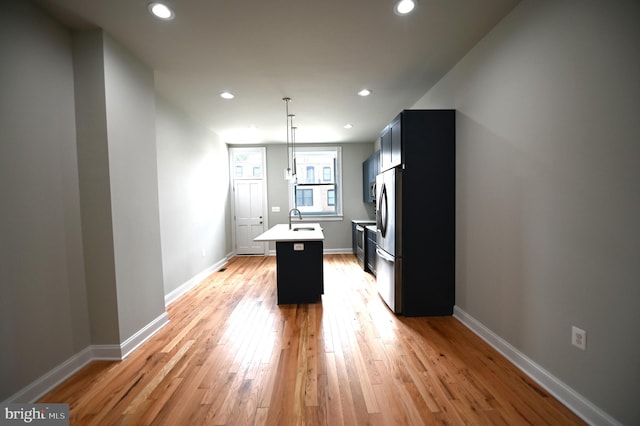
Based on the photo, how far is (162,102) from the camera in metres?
3.47

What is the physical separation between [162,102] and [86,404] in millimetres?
3386

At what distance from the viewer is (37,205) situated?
1.80 meters

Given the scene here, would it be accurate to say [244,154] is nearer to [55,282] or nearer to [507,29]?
[55,282]

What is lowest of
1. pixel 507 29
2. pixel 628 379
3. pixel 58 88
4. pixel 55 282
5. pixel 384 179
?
pixel 628 379

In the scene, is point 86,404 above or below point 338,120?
below

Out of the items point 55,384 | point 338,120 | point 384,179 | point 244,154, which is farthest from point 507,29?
point 244,154

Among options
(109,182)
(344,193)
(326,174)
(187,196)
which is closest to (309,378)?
(109,182)

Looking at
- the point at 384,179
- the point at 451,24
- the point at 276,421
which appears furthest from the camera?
the point at 384,179

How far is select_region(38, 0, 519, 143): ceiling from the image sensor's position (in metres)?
1.91

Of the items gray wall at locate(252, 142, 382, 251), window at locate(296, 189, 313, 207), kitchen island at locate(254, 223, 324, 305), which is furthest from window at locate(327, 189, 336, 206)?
kitchen island at locate(254, 223, 324, 305)

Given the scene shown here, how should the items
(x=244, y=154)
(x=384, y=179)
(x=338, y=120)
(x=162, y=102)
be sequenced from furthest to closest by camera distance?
1. (x=244, y=154)
2. (x=338, y=120)
3. (x=162, y=102)
4. (x=384, y=179)

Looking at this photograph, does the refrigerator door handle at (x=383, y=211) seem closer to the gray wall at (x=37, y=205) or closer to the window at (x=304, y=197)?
the gray wall at (x=37, y=205)

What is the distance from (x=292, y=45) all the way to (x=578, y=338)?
3.08 meters

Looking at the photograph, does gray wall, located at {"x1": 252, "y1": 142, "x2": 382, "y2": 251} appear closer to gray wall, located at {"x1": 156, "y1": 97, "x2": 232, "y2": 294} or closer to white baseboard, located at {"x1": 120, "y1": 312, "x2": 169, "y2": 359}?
gray wall, located at {"x1": 156, "y1": 97, "x2": 232, "y2": 294}
